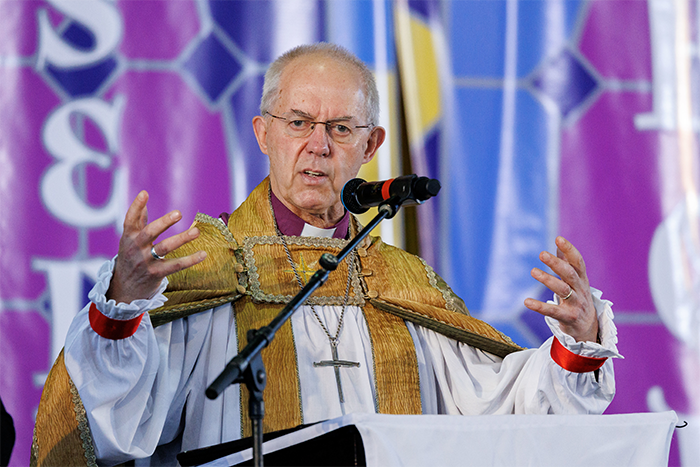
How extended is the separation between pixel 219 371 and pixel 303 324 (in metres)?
0.37

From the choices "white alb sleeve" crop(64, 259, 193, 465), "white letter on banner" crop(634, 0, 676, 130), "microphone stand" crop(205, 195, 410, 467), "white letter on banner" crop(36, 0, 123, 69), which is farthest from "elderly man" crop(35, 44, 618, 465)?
"white letter on banner" crop(634, 0, 676, 130)

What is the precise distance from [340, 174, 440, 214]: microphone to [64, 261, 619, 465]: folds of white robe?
575 millimetres

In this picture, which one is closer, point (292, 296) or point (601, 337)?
point (601, 337)

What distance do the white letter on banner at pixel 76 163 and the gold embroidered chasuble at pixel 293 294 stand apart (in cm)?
83

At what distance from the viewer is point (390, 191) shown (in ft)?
6.85

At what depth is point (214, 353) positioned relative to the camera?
8.49 ft

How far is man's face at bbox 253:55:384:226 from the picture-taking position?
2904 millimetres

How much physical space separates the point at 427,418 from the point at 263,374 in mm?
372

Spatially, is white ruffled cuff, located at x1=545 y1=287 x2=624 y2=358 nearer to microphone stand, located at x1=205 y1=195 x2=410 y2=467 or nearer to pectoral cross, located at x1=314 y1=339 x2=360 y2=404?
pectoral cross, located at x1=314 y1=339 x2=360 y2=404

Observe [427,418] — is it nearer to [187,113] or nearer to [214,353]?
[214,353]

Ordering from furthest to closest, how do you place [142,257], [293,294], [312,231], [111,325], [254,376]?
1. [312,231]
2. [293,294]
3. [111,325]
4. [142,257]
5. [254,376]

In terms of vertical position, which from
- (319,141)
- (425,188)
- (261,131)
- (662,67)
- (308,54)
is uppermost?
(662,67)

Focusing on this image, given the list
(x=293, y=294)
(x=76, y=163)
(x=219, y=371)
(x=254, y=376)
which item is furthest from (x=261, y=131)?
(x=254, y=376)

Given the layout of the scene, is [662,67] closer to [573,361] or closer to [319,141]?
[319,141]
